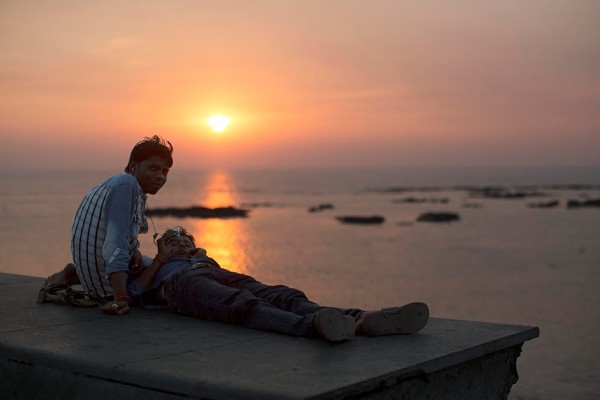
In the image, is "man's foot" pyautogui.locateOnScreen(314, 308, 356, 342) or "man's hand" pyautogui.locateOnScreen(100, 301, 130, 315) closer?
"man's foot" pyautogui.locateOnScreen(314, 308, 356, 342)

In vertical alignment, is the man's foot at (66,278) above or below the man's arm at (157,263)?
below

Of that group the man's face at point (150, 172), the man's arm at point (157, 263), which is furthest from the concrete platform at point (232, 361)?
the man's face at point (150, 172)

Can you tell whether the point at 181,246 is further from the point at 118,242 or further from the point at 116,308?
the point at 116,308

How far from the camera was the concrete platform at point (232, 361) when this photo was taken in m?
3.21

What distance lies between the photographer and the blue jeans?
4.29 metres

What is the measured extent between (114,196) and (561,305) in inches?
490

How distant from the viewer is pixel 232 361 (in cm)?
355

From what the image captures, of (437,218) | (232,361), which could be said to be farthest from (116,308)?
(437,218)

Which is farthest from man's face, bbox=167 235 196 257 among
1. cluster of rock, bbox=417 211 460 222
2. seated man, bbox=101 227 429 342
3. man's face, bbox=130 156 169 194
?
cluster of rock, bbox=417 211 460 222

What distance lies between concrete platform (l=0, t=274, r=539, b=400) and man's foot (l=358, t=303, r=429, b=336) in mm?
65

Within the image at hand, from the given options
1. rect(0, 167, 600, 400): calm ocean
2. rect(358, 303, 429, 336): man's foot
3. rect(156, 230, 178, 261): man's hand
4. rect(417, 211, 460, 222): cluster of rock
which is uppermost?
rect(156, 230, 178, 261): man's hand

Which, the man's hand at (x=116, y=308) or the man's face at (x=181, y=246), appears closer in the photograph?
the man's hand at (x=116, y=308)

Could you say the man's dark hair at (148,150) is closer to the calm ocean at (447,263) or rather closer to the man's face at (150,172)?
the man's face at (150,172)

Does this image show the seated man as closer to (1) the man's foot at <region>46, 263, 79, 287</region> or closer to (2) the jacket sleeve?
(2) the jacket sleeve
